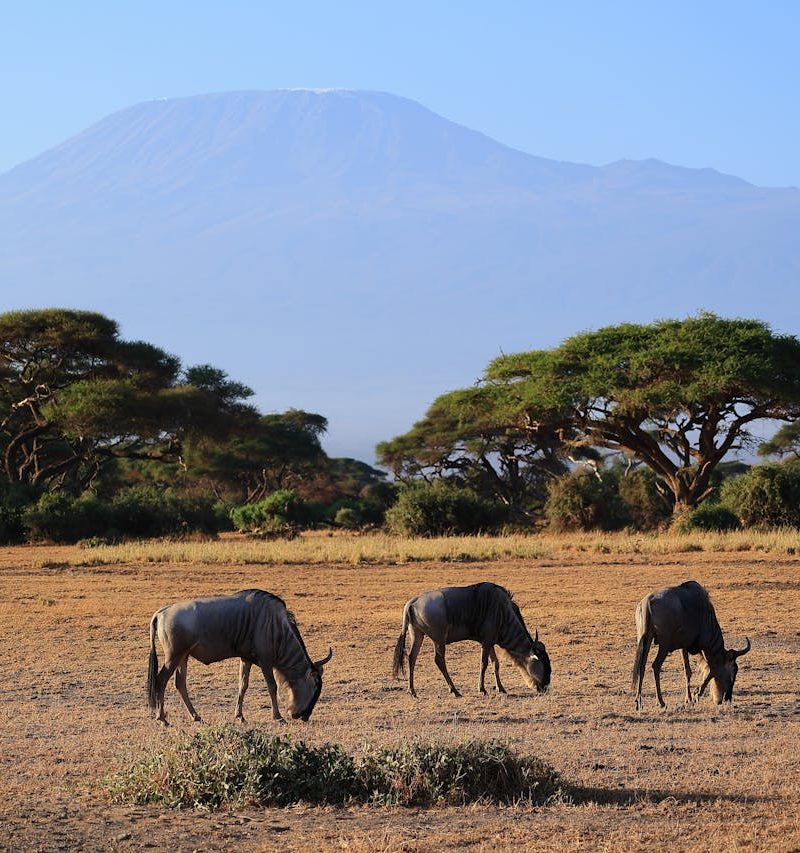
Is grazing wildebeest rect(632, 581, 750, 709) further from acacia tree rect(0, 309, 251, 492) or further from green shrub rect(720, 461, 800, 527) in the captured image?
acacia tree rect(0, 309, 251, 492)

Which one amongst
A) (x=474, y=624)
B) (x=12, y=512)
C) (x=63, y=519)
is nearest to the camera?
(x=474, y=624)

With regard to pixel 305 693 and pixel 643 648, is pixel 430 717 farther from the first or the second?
pixel 643 648

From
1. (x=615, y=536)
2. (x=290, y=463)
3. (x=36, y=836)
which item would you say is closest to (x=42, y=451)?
(x=290, y=463)

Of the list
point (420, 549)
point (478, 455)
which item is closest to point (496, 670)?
point (420, 549)

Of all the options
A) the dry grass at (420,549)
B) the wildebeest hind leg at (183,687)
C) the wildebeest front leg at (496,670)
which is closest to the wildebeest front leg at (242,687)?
the wildebeest hind leg at (183,687)

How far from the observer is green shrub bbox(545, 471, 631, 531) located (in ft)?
112

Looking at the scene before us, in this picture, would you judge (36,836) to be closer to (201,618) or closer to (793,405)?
(201,618)

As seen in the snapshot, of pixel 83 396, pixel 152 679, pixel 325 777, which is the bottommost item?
pixel 325 777

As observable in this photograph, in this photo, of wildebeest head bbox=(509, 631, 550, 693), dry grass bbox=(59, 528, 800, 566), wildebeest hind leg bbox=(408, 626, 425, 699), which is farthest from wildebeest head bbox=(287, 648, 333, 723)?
dry grass bbox=(59, 528, 800, 566)

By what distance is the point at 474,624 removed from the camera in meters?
12.3

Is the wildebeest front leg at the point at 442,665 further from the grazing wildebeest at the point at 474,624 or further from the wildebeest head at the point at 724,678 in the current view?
the wildebeest head at the point at 724,678

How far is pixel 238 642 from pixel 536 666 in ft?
9.47

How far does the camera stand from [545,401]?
36.4 metres

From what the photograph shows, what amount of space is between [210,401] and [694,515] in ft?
54.3
